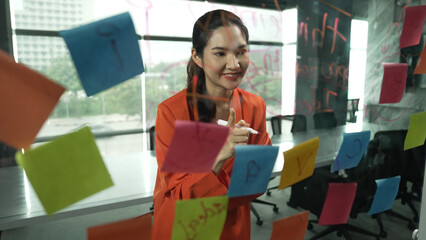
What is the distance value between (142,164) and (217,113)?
1.12 m

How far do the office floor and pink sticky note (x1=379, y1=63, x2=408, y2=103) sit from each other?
387mm

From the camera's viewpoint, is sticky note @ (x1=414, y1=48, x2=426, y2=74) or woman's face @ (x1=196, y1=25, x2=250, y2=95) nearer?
woman's face @ (x1=196, y1=25, x2=250, y2=95)

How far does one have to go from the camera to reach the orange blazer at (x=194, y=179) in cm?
49

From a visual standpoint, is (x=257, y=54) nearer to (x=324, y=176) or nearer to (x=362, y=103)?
(x=362, y=103)

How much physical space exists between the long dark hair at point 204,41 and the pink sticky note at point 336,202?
0.44 m

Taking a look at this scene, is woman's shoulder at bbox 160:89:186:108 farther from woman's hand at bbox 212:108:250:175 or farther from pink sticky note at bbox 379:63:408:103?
pink sticky note at bbox 379:63:408:103

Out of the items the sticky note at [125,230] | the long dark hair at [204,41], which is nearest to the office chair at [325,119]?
the long dark hair at [204,41]

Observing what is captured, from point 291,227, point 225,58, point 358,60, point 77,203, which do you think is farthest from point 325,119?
point 77,203

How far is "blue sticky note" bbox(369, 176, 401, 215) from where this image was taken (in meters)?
0.81

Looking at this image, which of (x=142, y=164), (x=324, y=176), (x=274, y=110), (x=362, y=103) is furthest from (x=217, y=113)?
(x=142, y=164)

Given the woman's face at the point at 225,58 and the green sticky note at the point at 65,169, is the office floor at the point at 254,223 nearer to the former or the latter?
the green sticky note at the point at 65,169

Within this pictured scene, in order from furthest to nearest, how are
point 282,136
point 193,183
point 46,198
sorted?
1. point 282,136
2. point 193,183
3. point 46,198

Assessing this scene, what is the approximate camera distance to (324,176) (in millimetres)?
1005

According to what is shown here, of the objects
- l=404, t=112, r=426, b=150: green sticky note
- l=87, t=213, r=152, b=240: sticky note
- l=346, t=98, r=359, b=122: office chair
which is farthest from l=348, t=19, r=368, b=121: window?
l=87, t=213, r=152, b=240: sticky note
